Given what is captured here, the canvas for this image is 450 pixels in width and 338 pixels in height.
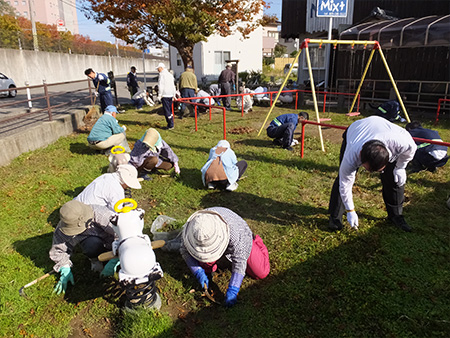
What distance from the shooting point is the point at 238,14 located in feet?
43.1

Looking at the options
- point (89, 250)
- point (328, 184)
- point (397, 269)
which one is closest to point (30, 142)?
point (89, 250)

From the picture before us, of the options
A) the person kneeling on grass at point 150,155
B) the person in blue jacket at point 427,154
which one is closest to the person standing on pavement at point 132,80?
the person kneeling on grass at point 150,155

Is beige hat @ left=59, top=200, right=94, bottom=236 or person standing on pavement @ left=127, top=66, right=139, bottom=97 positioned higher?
person standing on pavement @ left=127, top=66, right=139, bottom=97

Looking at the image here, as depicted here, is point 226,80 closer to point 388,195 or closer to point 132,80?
point 132,80

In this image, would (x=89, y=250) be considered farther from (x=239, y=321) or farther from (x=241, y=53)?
(x=241, y=53)

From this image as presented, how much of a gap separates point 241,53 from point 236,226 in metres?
25.4

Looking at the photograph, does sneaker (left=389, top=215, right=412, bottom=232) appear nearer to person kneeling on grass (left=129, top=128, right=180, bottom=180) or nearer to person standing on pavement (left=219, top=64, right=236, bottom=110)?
person kneeling on grass (left=129, top=128, right=180, bottom=180)

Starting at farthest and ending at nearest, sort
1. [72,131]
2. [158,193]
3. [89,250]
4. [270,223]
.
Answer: [72,131], [158,193], [270,223], [89,250]

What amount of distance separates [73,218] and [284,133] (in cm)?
519

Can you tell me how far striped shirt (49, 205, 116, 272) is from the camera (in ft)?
10.0

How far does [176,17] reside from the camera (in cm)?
1178

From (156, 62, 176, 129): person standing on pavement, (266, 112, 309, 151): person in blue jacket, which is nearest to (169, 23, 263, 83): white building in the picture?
(156, 62, 176, 129): person standing on pavement

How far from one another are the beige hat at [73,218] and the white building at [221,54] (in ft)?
73.0

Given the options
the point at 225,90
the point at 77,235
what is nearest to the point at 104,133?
the point at 77,235
